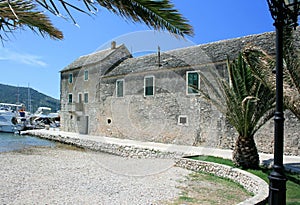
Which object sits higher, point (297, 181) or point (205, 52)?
point (205, 52)

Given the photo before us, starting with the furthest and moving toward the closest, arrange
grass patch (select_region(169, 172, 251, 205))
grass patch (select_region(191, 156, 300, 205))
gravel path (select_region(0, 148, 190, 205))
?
gravel path (select_region(0, 148, 190, 205)) < grass patch (select_region(169, 172, 251, 205)) < grass patch (select_region(191, 156, 300, 205))

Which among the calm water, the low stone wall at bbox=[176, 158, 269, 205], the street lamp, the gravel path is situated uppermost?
the street lamp

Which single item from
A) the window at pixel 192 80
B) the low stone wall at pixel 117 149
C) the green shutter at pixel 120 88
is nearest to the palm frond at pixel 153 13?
the low stone wall at pixel 117 149

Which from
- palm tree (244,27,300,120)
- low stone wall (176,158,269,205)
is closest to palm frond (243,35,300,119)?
palm tree (244,27,300,120)

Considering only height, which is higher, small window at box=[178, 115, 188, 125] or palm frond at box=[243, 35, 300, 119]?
palm frond at box=[243, 35, 300, 119]

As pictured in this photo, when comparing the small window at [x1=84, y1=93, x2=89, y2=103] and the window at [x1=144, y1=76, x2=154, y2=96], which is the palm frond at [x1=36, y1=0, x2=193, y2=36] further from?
the small window at [x1=84, y1=93, x2=89, y2=103]

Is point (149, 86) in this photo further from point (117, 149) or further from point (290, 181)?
point (290, 181)

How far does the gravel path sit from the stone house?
5.24m

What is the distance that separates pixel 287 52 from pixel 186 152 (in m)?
9.63

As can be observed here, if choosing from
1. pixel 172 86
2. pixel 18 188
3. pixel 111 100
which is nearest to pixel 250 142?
pixel 18 188

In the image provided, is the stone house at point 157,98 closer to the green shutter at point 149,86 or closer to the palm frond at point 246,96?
the green shutter at point 149,86

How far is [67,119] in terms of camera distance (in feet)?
105

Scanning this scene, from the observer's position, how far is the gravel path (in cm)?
815

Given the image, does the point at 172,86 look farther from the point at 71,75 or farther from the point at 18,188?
the point at 71,75
